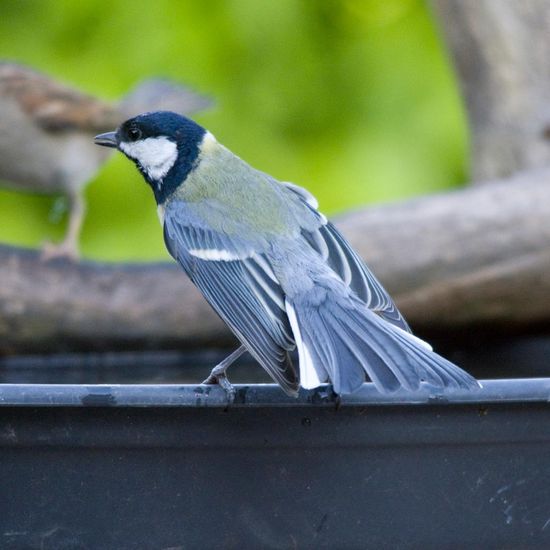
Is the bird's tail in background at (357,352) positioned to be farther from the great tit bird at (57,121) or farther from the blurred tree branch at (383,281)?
the great tit bird at (57,121)

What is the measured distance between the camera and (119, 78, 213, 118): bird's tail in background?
10.9ft

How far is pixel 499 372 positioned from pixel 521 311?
1.22 ft

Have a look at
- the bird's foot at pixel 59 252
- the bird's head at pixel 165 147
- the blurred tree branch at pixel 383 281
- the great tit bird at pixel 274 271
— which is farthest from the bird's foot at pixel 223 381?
the bird's foot at pixel 59 252

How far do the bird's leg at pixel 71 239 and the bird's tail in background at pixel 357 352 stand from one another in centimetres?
138

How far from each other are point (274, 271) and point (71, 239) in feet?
4.58

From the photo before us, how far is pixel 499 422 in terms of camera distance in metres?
1.42

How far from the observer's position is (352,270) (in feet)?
5.85

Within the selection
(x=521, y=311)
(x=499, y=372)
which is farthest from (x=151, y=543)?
(x=521, y=311)

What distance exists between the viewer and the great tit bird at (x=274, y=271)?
146 cm

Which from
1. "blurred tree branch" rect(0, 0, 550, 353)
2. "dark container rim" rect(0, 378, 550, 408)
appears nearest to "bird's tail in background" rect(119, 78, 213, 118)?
"blurred tree branch" rect(0, 0, 550, 353)

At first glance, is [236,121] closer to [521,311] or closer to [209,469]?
[521,311]

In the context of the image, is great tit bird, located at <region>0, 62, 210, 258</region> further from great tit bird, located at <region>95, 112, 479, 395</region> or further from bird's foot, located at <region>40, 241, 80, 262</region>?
great tit bird, located at <region>95, 112, 479, 395</region>

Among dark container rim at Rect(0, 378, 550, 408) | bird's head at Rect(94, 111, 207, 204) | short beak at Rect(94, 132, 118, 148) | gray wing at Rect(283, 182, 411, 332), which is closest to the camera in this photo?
dark container rim at Rect(0, 378, 550, 408)

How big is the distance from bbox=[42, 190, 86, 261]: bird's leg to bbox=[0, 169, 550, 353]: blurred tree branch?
91 mm
